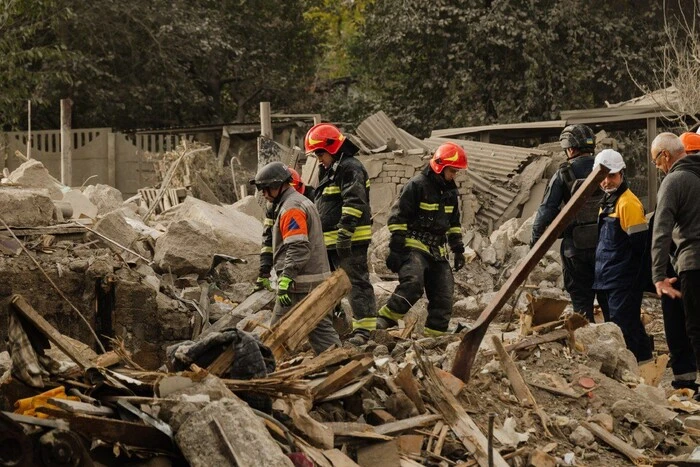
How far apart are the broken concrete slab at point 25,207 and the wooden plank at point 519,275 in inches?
185

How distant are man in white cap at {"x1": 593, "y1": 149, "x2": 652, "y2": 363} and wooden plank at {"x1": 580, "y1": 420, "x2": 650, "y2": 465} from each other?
2373mm

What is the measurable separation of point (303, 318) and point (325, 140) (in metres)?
3.05

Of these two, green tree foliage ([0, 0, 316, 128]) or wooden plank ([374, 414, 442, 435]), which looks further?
green tree foliage ([0, 0, 316, 128])

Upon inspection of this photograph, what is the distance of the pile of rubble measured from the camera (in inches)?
203

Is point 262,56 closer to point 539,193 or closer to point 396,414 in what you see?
point 539,193

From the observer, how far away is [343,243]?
966 centimetres

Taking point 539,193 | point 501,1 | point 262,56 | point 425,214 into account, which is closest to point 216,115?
point 262,56

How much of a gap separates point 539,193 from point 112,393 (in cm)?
1513

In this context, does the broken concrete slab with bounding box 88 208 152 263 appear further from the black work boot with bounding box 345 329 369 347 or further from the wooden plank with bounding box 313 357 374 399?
the wooden plank with bounding box 313 357 374 399

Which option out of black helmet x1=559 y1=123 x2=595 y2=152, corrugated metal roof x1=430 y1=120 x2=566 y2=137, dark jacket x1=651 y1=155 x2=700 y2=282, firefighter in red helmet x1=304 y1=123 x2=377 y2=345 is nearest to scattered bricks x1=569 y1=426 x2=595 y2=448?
dark jacket x1=651 y1=155 x2=700 y2=282

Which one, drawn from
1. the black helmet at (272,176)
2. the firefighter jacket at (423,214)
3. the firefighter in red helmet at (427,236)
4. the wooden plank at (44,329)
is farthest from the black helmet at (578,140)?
the wooden plank at (44,329)

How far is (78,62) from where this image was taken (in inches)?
1006

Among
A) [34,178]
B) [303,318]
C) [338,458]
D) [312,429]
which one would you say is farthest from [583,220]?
[34,178]

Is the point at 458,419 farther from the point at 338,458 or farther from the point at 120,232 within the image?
the point at 120,232
